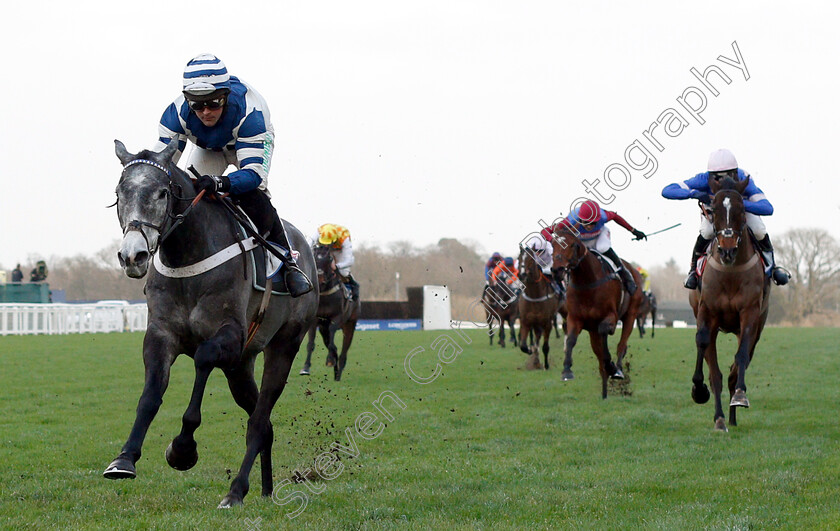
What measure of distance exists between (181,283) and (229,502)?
4.35ft

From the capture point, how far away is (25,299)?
29.3m

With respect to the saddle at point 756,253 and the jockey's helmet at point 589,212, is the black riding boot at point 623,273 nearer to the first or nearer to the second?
the jockey's helmet at point 589,212

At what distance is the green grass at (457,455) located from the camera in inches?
201

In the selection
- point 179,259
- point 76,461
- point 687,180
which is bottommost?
point 76,461

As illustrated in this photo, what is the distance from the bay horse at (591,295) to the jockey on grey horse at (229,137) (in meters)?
6.12

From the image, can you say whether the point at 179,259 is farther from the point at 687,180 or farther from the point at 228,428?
the point at 687,180

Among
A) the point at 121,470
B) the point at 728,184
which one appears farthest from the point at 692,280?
the point at 121,470

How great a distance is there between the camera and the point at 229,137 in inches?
222

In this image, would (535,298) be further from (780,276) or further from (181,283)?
(181,283)

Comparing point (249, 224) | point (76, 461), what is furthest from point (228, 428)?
point (249, 224)

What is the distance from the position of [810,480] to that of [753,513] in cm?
118

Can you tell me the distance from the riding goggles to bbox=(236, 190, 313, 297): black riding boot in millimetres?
575

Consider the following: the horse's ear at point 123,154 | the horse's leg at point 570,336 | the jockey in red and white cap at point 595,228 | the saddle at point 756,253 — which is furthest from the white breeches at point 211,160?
the horse's leg at point 570,336

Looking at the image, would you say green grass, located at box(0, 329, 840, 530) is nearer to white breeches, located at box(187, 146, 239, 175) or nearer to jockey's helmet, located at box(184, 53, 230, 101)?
Answer: white breeches, located at box(187, 146, 239, 175)
